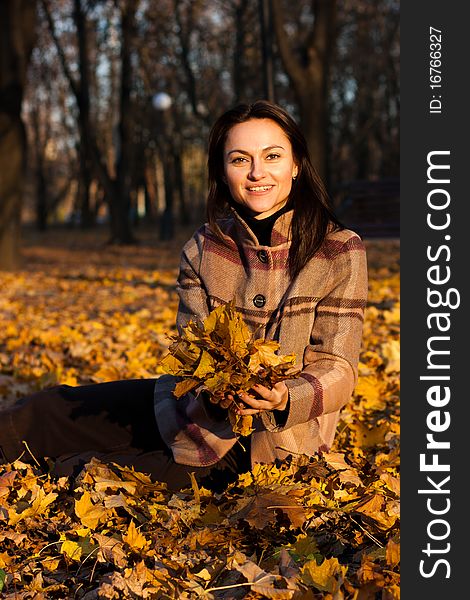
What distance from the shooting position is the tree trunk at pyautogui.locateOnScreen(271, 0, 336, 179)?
10992mm

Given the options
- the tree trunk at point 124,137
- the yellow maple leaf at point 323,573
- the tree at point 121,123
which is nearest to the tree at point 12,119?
the tree at point 121,123

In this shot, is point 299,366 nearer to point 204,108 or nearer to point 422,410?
point 422,410

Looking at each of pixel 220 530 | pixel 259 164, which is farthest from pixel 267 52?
pixel 220 530

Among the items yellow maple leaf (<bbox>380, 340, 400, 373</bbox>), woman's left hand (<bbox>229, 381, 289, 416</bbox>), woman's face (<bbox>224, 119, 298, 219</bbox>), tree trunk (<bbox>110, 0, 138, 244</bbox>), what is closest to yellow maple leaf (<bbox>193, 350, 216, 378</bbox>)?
woman's left hand (<bbox>229, 381, 289, 416</bbox>)

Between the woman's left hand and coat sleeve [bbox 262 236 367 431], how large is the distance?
24cm

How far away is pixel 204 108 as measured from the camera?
30938 millimetres

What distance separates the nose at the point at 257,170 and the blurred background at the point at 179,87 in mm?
8157

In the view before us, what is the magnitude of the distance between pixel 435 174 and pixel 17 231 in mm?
11083

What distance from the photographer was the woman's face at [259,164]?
112 inches

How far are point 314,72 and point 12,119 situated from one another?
4225 millimetres

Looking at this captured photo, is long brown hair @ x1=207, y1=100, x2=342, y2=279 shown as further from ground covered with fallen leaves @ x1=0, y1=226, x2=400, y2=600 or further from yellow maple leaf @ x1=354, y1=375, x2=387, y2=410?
yellow maple leaf @ x1=354, y1=375, x2=387, y2=410

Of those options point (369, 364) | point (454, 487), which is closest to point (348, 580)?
point (454, 487)

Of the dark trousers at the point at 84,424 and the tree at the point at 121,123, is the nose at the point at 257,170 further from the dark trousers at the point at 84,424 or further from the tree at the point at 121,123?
the tree at the point at 121,123

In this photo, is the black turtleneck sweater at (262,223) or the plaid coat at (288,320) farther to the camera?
the black turtleneck sweater at (262,223)
